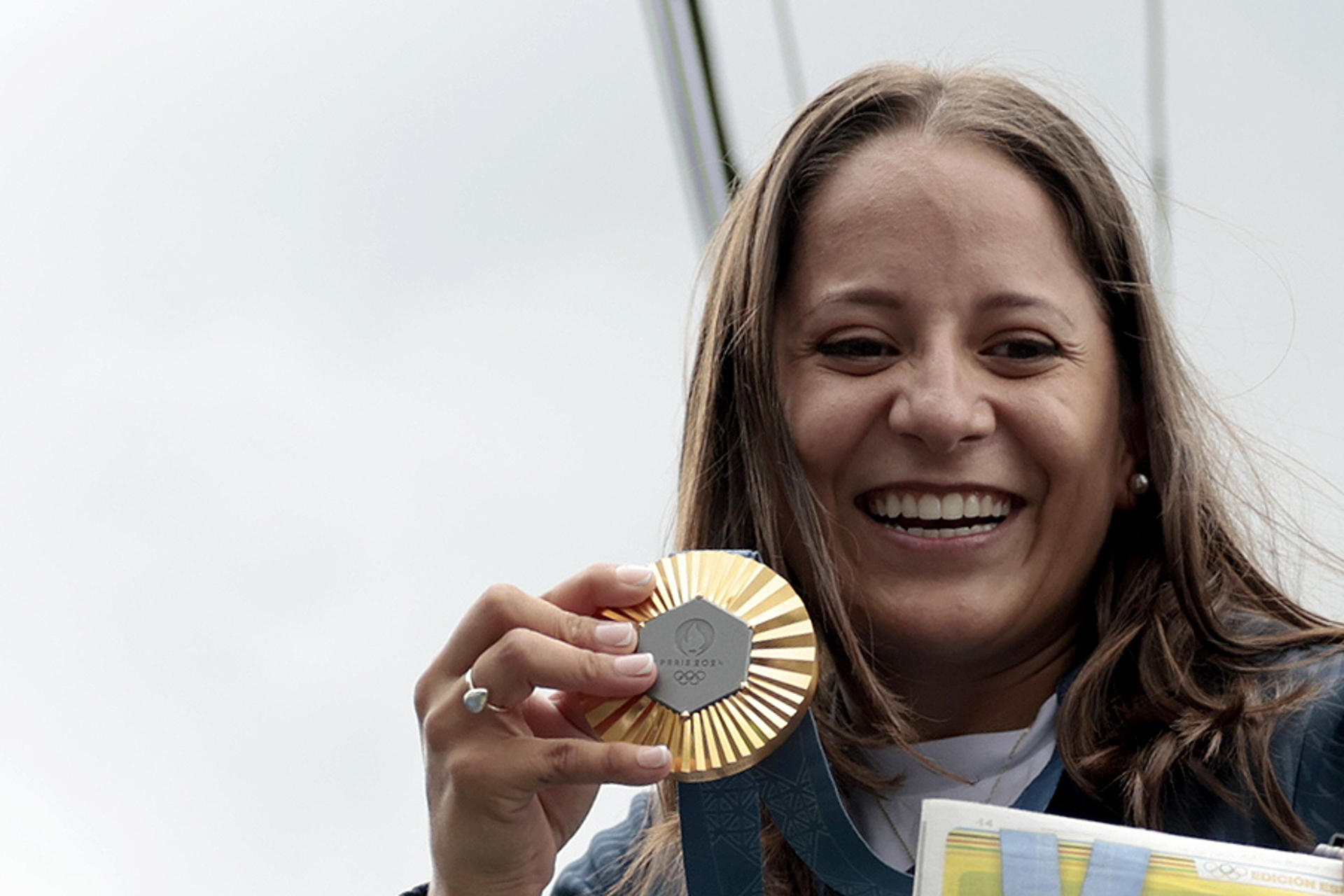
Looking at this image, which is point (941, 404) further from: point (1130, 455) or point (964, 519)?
point (1130, 455)

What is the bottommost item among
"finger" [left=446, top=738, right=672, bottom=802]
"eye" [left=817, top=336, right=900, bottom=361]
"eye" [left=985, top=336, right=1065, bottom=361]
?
"finger" [left=446, top=738, right=672, bottom=802]

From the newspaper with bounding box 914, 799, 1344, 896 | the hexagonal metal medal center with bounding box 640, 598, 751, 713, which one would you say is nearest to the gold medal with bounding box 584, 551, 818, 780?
the hexagonal metal medal center with bounding box 640, 598, 751, 713

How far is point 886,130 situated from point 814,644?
Answer: 48 cm

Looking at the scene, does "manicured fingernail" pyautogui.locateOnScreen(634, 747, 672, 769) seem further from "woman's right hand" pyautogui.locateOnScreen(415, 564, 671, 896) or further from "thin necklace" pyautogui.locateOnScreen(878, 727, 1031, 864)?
"thin necklace" pyautogui.locateOnScreen(878, 727, 1031, 864)

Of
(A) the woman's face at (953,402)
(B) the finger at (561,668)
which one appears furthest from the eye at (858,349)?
(B) the finger at (561,668)

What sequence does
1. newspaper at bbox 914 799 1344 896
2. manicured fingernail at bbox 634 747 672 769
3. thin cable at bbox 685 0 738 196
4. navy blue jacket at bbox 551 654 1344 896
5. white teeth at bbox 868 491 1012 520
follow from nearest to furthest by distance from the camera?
newspaper at bbox 914 799 1344 896 → manicured fingernail at bbox 634 747 672 769 → navy blue jacket at bbox 551 654 1344 896 → white teeth at bbox 868 491 1012 520 → thin cable at bbox 685 0 738 196

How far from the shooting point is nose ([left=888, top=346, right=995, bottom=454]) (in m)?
1.00

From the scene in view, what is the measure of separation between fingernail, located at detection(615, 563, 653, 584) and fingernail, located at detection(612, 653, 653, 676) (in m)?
0.05

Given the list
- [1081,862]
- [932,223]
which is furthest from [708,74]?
[1081,862]

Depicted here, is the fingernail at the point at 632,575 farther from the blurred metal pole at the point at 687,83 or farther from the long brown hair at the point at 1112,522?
the blurred metal pole at the point at 687,83

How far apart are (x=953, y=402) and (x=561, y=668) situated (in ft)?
1.07

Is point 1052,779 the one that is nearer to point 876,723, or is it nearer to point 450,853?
point 876,723

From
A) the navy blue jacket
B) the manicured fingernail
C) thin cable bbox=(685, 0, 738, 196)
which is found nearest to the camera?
the manicured fingernail

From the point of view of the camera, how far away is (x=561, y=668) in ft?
2.75
